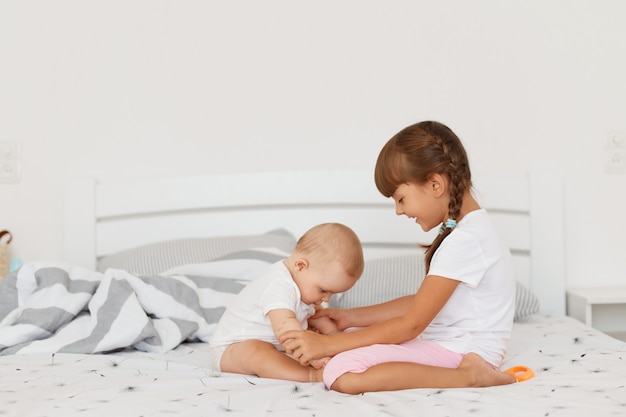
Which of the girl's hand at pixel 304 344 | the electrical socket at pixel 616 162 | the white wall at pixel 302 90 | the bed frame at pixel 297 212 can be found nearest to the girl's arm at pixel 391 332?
the girl's hand at pixel 304 344

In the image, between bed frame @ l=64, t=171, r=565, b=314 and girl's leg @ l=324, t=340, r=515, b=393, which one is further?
bed frame @ l=64, t=171, r=565, b=314

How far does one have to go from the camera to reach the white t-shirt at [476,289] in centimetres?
141

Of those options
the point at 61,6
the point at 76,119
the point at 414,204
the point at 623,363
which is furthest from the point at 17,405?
the point at 61,6

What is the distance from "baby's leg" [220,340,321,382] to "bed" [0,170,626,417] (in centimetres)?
4

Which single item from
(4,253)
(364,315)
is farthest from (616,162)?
(4,253)

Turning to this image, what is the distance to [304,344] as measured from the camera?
1428 millimetres

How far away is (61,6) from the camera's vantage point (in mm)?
2590

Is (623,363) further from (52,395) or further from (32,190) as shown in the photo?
(32,190)

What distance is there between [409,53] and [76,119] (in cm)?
113

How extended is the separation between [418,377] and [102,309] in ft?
2.64

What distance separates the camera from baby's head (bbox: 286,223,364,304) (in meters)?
1.51

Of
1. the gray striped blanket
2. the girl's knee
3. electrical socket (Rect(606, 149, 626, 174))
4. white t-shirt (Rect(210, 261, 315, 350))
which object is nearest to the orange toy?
the girl's knee

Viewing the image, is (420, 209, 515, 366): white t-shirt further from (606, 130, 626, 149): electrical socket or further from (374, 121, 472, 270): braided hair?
(606, 130, 626, 149): electrical socket

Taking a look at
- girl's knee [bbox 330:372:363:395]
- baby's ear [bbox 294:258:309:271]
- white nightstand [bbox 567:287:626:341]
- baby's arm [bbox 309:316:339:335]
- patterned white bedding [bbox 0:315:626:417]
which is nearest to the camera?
patterned white bedding [bbox 0:315:626:417]
